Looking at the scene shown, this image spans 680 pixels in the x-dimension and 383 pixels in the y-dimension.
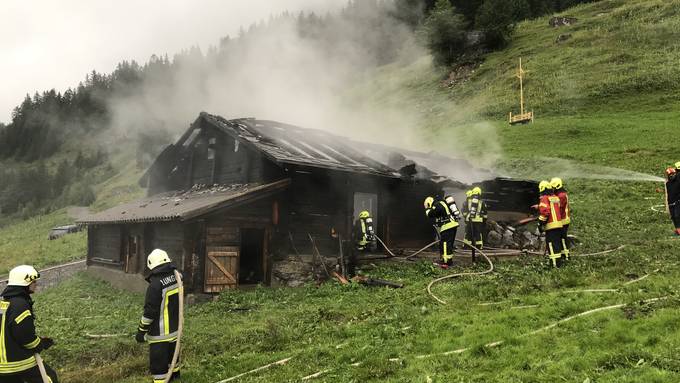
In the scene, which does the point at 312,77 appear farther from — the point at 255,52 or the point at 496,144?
the point at 496,144

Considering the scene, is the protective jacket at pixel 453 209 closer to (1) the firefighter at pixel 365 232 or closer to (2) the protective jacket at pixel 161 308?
(1) the firefighter at pixel 365 232

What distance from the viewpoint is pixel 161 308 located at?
6387 millimetres

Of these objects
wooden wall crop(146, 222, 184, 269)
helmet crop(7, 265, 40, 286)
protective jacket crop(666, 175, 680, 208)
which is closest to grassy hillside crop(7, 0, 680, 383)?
protective jacket crop(666, 175, 680, 208)

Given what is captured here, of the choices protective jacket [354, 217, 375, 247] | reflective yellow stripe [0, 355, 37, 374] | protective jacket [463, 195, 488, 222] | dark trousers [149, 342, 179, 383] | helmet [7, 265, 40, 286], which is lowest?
dark trousers [149, 342, 179, 383]

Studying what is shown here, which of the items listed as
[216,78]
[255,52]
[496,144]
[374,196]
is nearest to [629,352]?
[374,196]

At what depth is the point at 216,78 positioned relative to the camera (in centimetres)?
8206

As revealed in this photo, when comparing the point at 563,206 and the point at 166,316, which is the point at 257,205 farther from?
the point at 563,206

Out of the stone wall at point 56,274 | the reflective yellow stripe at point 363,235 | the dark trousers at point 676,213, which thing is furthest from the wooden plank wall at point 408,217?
the stone wall at point 56,274

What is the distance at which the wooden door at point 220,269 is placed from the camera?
13.4 m

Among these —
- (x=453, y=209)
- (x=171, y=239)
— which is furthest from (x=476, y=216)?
(x=171, y=239)

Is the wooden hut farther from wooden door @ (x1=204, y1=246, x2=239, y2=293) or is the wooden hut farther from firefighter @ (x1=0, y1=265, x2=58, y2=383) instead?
firefighter @ (x1=0, y1=265, x2=58, y2=383)

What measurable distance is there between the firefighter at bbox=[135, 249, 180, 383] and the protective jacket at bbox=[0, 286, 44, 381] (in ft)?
4.19

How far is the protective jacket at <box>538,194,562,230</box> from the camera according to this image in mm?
10758

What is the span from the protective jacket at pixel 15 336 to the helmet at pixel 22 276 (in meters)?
0.08
